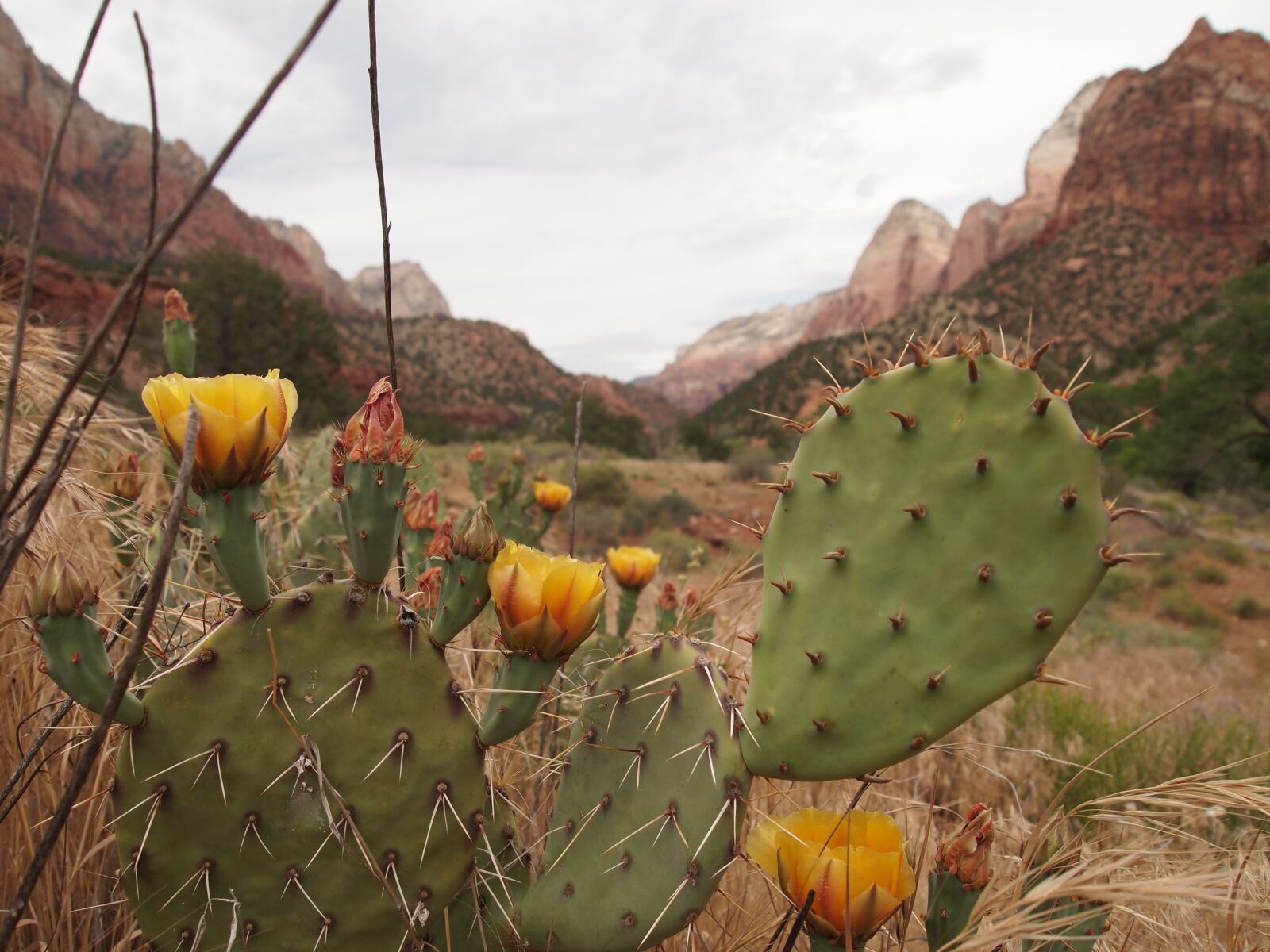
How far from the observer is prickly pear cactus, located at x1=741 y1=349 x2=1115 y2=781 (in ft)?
3.43

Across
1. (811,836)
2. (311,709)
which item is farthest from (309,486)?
(811,836)

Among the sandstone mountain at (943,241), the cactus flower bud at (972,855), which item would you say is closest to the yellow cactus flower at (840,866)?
the cactus flower bud at (972,855)

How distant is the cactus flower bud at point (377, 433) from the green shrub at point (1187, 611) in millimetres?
9574

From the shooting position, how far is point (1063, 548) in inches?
40.9

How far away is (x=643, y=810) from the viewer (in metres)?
1.19

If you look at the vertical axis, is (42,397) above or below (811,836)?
above

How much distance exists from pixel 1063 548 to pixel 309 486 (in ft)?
13.0

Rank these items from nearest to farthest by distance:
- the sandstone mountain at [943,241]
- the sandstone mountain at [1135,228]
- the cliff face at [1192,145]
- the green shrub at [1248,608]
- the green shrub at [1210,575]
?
the green shrub at [1248,608] → the green shrub at [1210,575] → the sandstone mountain at [1135,228] → the cliff face at [1192,145] → the sandstone mountain at [943,241]

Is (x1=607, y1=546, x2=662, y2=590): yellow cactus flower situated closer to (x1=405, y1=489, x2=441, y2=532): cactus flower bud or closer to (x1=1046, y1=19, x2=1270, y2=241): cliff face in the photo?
(x1=405, y1=489, x2=441, y2=532): cactus flower bud

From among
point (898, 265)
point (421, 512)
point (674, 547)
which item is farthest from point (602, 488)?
point (898, 265)

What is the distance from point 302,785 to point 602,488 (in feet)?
42.0

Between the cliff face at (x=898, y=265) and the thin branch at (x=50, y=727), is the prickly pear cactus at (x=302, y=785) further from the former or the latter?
the cliff face at (x=898, y=265)

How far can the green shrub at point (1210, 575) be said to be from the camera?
30.6 feet

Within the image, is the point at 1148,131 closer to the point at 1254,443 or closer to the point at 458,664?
the point at 1254,443
